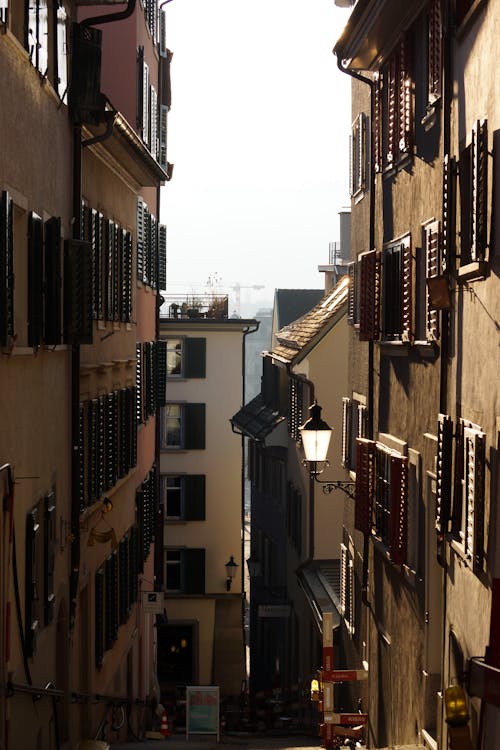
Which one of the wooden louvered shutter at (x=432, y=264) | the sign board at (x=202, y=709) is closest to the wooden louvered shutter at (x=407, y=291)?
the wooden louvered shutter at (x=432, y=264)

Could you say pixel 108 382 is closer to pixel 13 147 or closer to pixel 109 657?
pixel 109 657

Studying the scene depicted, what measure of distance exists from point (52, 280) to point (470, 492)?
5.20 meters

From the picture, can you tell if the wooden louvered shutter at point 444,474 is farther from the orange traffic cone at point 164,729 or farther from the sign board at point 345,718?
the orange traffic cone at point 164,729

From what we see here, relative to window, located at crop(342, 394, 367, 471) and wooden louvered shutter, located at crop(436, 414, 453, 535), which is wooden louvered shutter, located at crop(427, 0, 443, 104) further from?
window, located at crop(342, 394, 367, 471)

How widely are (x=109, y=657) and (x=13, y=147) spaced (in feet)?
38.1

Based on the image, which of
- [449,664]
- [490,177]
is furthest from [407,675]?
[490,177]

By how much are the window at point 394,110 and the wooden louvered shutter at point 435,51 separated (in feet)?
4.48

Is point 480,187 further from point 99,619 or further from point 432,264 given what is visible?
point 99,619

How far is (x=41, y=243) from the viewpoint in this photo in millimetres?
14367

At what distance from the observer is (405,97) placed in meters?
16.9

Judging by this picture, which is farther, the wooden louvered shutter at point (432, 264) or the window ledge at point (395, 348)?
the window ledge at point (395, 348)

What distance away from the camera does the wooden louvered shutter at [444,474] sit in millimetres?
13398

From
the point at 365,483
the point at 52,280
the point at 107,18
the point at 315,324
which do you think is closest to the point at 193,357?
the point at 315,324

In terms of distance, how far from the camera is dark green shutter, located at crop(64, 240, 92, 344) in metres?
16.3
